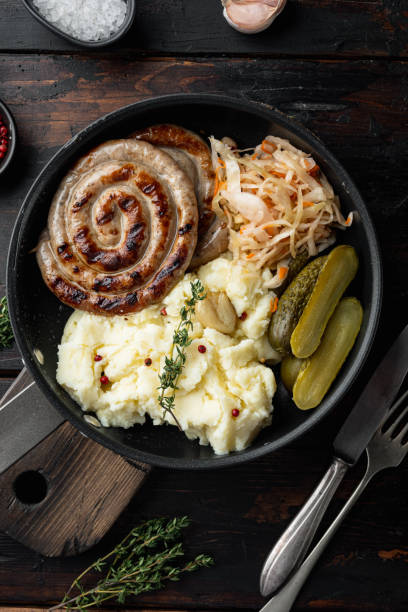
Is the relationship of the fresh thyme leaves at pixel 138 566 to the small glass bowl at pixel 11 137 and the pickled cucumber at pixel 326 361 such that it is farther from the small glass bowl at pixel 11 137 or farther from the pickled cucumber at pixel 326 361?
the small glass bowl at pixel 11 137

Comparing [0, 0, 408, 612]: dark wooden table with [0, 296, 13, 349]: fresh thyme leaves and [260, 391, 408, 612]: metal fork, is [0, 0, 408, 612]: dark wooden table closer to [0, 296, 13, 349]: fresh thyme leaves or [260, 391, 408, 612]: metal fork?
[0, 296, 13, 349]: fresh thyme leaves

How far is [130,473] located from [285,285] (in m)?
1.81

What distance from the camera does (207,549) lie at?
4262 mm

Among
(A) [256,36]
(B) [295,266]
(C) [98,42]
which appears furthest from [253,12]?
(B) [295,266]

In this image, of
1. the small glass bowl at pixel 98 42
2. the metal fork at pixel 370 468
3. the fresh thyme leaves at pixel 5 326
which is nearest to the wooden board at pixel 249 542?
the metal fork at pixel 370 468

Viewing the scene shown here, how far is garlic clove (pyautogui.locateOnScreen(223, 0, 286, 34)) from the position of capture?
158 inches

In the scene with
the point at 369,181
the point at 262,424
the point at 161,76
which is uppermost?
the point at 161,76

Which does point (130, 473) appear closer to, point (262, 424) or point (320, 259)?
point (262, 424)

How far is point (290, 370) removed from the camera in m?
3.65

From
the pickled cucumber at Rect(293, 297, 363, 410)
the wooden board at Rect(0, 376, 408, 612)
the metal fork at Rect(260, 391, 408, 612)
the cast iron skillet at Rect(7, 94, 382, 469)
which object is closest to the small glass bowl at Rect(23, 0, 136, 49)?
the cast iron skillet at Rect(7, 94, 382, 469)

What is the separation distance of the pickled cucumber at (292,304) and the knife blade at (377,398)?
775 millimetres

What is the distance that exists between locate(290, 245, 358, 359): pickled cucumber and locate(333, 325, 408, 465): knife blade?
0.69 meters

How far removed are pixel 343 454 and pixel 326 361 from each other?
867mm

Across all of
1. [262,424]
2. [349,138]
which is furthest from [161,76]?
[262,424]
